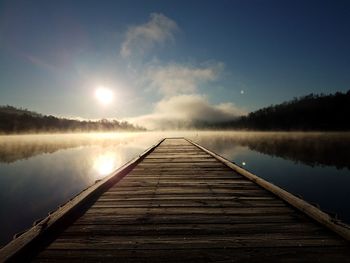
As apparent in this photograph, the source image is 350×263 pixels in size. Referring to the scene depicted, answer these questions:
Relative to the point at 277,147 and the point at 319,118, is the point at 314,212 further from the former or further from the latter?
the point at 319,118

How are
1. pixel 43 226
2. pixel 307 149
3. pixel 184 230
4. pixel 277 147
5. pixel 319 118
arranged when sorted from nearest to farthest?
pixel 43 226
pixel 184 230
pixel 307 149
pixel 277 147
pixel 319 118

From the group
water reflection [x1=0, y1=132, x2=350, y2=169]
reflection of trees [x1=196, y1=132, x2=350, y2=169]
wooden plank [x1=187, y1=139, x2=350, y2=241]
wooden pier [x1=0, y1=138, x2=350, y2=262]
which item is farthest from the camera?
water reflection [x1=0, y1=132, x2=350, y2=169]

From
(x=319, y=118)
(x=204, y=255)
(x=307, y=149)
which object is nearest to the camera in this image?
(x=204, y=255)

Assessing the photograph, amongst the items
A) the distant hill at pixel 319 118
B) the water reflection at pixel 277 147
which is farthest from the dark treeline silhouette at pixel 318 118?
the water reflection at pixel 277 147

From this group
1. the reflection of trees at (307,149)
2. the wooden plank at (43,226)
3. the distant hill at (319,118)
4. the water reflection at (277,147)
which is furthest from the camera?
the distant hill at (319,118)

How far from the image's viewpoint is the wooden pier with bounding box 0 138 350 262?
3082 mm

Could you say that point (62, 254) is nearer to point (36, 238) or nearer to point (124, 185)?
point (36, 238)

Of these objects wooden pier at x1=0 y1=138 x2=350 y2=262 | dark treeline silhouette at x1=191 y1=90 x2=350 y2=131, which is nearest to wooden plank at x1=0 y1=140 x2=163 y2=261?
wooden pier at x1=0 y1=138 x2=350 y2=262

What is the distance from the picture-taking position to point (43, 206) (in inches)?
453

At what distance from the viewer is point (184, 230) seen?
3.79m

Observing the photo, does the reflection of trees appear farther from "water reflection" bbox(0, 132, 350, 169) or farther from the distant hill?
the distant hill

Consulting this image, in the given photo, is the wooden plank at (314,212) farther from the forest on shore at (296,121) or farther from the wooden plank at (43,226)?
the forest on shore at (296,121)

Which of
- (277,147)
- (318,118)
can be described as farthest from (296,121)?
(277,147)

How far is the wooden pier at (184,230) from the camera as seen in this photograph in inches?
121
